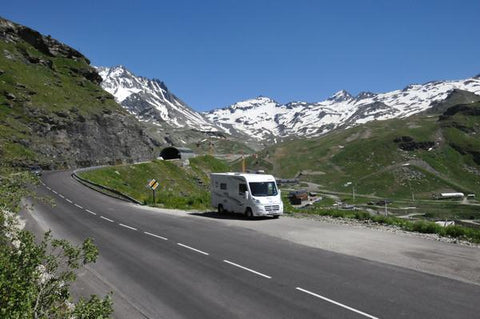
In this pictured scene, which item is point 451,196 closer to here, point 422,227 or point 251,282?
point 422,227

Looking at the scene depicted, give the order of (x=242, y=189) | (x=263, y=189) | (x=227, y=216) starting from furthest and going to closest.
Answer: (x=227, y=216), (x=242, y=189), (x=263, y=189)

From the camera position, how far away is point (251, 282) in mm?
13023

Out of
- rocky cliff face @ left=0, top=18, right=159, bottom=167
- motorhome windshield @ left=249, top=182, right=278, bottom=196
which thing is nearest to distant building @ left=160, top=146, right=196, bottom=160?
rocky cliff face @ left=0, top=18, right=159, bottom=167

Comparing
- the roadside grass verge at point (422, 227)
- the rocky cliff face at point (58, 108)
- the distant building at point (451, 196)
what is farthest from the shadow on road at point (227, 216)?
the distant building at point (451, 196)

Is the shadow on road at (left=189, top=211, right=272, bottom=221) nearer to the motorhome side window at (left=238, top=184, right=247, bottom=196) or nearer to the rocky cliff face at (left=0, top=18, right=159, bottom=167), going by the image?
the motorhome side window at (left=238, top=184, right=247, bottom=196)

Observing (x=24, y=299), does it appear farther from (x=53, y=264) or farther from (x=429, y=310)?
(x=429, y=310)

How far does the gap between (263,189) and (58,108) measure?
260 feet

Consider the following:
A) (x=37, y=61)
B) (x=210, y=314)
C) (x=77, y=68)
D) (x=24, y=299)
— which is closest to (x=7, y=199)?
(x=24, y=299)

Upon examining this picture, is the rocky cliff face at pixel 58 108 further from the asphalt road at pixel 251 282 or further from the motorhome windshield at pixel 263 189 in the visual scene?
the asphalt road at pixel 251 282

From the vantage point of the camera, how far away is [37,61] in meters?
117

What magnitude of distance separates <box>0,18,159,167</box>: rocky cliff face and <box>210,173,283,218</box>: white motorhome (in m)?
49.6

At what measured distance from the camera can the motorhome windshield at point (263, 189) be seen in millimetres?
29188

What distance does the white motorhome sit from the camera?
93.6 ft

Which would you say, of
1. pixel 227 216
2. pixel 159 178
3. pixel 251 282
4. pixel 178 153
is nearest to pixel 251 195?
pixel 227 216
